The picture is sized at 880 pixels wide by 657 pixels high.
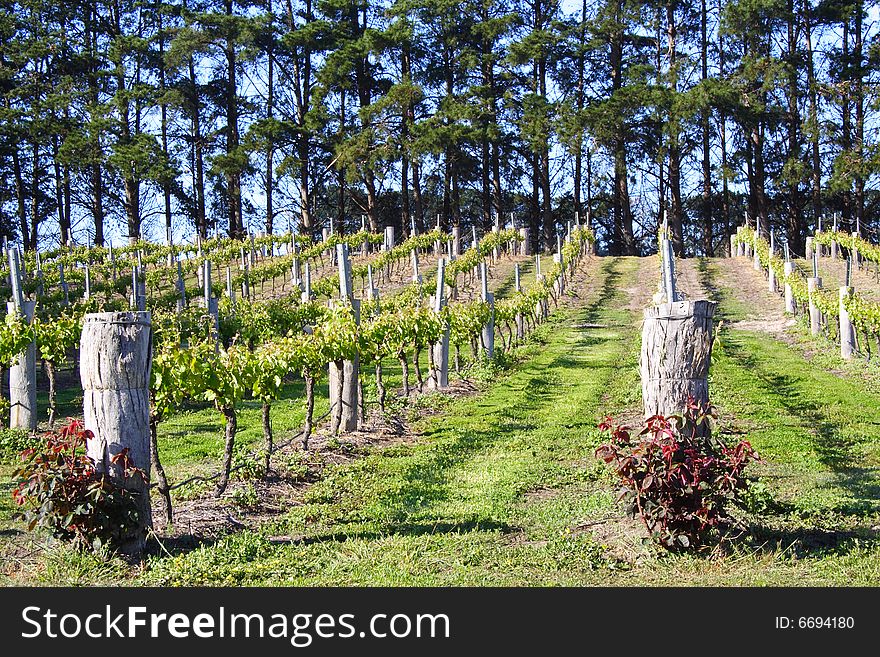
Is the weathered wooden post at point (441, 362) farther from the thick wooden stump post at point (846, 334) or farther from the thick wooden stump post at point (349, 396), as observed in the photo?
the thick wooden stump post at point (846, 334)

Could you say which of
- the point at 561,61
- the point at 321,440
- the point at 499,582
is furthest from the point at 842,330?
the point at 561,61

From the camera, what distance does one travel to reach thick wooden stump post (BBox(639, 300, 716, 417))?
586 centimetres

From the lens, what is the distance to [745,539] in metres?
5.70

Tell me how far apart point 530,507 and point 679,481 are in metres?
1.67

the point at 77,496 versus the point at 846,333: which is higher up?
the point at 77,496

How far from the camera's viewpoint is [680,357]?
5871mm

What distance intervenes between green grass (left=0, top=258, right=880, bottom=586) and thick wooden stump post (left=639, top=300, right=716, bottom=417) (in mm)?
879

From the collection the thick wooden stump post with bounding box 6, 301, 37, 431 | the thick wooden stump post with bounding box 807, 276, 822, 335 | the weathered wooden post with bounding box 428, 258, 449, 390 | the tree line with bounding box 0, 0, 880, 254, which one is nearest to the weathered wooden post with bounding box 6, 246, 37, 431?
the thick wooden stump post with bounding box 6, 301, 37, 431

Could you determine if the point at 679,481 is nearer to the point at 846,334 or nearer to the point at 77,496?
the point at 77,496

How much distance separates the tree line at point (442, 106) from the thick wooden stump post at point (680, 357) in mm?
30960

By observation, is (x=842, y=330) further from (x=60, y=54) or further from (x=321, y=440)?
(x=60, y=54)

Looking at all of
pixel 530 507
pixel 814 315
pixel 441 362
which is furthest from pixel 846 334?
pixel 530 507

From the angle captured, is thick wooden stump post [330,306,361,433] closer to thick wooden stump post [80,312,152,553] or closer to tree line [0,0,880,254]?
thick wooden stump post [80,312,152,553]

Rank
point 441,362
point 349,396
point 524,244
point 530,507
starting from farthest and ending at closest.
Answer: point 524,244, point 441,362, point 349,396, point 530,507
